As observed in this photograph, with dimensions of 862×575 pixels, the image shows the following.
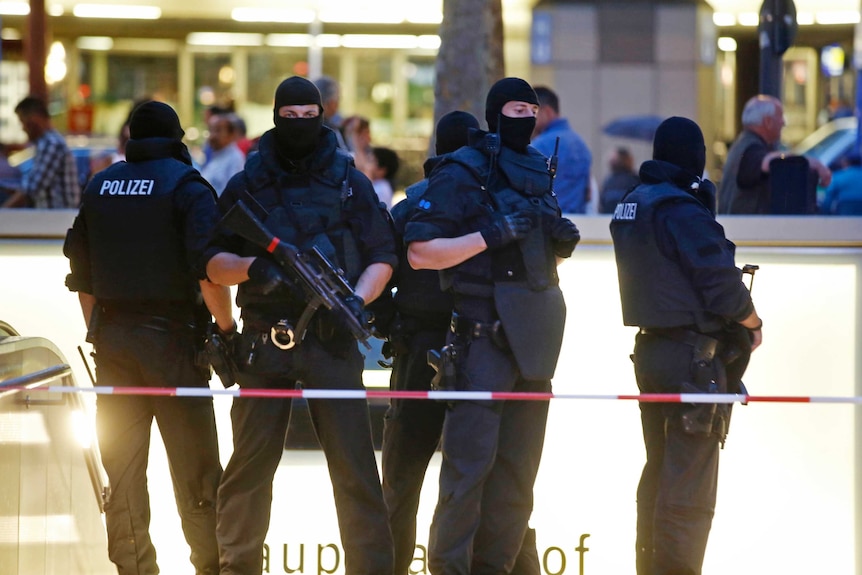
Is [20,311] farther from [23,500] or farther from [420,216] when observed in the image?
[420,216]

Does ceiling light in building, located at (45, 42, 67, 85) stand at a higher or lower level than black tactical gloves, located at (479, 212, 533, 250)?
higher

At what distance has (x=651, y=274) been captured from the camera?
5.13 m

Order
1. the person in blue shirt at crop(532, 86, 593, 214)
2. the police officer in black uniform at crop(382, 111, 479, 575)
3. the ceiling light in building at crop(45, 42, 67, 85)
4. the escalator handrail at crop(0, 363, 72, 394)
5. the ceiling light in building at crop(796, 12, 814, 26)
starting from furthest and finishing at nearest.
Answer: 1. the ceiling light in building at crop(45, 42, 67, 85)
2. the ceiling light in building at crop(796, 12, 814, 26)
3. the person in blue shirt at crop(532, 86, 593, 214)
4. the police officer in black uniform at crop(382, 111, 479, 575)
5. the escalator handrail at crop(0, 363, 72, 394)

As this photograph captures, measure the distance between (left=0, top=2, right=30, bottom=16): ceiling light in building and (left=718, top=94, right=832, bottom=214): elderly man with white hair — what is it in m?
15.5

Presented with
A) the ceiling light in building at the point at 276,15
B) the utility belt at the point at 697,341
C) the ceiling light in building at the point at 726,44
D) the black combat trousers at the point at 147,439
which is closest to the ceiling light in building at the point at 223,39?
the ceiling light in building at the point at 276,15

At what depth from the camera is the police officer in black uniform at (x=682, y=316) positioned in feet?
16.5

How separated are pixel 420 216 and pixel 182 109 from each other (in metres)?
17.7

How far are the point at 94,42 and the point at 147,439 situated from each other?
705 inches

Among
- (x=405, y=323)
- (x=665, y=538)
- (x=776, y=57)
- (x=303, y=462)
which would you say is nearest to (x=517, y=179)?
(x=405, y=323)

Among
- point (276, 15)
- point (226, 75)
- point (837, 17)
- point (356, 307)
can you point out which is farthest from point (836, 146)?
point (356, 307)

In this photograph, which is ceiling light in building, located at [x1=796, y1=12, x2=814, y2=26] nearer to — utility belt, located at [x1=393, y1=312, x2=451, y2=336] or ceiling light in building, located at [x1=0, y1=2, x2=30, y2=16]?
ceiling light in building, located at [x1=0, y1=2, x2=30, y2=16]

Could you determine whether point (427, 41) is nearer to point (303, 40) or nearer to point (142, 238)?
point (303, 40)

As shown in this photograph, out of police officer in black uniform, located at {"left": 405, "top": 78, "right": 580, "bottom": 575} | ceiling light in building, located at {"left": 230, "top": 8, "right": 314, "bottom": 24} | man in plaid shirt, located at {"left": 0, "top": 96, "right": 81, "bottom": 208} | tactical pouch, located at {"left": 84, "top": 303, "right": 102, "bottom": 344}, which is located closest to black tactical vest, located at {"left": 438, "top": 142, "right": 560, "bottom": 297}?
police officer in black uniform, located at {"left": 405, "top": 78, "right": 580, "bottom": 575}

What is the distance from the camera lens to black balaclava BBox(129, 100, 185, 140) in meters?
5.12
